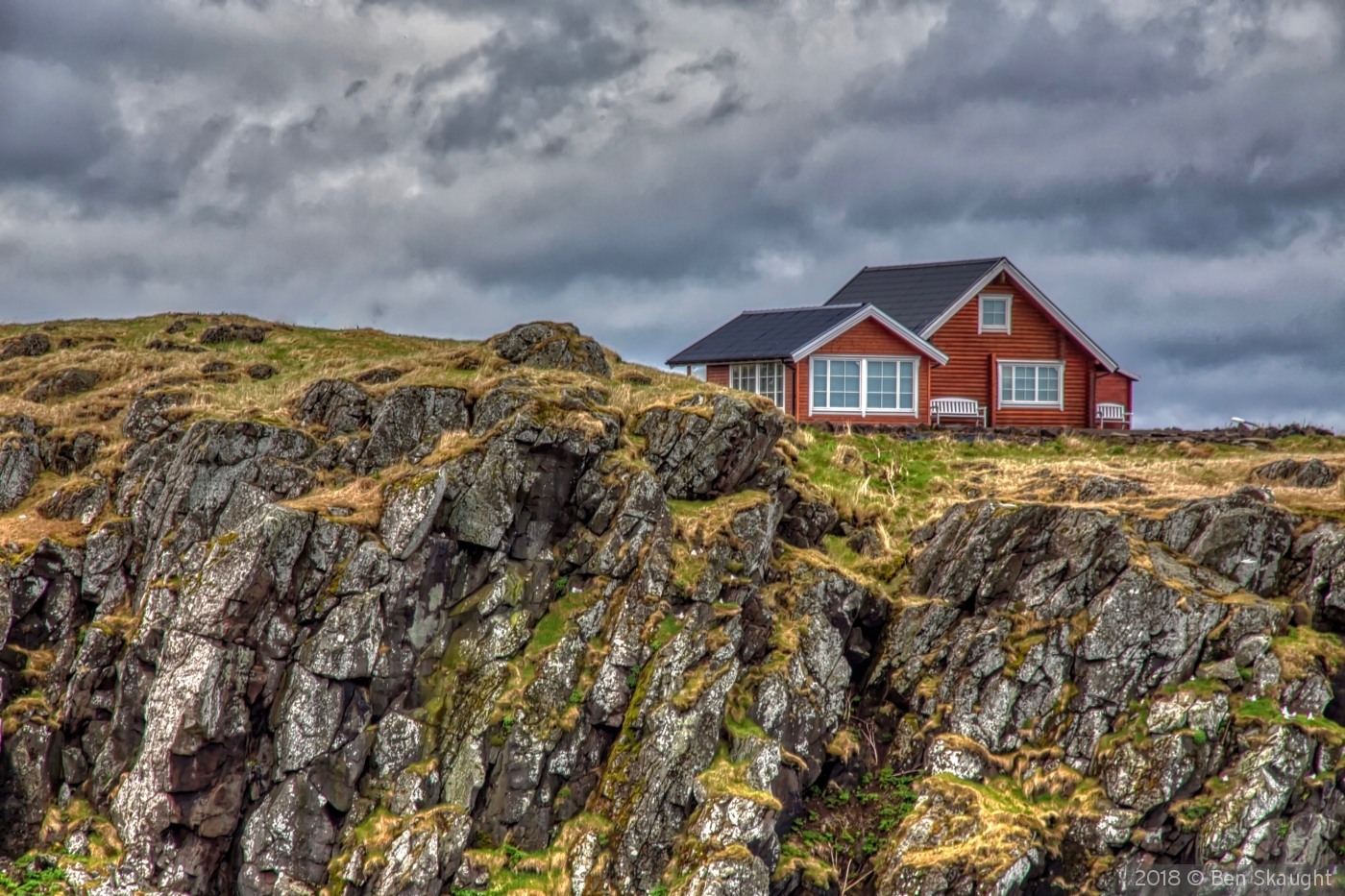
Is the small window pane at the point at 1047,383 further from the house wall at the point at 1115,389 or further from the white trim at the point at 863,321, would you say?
the white trim at the point at 863,321

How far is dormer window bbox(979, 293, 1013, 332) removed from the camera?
53.6 m

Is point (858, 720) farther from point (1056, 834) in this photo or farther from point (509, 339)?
point (509, 339)

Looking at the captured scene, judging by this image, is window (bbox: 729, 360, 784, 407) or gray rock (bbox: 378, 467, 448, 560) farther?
window (bbox: 729, 360, 784, 407)

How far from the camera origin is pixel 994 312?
176ft

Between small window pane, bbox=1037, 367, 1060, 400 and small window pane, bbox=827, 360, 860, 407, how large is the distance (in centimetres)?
1041

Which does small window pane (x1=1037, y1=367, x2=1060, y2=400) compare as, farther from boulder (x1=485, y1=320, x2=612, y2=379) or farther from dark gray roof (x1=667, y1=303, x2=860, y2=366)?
boulder (x1=485, y1=320, x2=612, y2=379)

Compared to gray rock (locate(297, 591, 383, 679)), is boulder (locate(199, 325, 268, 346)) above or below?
above

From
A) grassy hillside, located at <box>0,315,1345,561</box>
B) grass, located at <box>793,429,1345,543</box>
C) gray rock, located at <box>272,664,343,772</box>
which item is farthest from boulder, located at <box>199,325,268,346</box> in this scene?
gray rock, located at <box>272,664,343,772</box>

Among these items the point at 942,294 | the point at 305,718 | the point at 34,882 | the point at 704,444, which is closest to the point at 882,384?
the point at 942,294

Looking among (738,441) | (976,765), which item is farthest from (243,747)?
(976,765)

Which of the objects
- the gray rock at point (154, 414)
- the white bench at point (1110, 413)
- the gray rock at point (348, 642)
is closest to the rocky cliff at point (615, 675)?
the gray rock at point (348, 642)

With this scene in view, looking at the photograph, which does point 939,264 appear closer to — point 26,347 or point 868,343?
point 868,343

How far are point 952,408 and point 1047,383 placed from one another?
5.64 m

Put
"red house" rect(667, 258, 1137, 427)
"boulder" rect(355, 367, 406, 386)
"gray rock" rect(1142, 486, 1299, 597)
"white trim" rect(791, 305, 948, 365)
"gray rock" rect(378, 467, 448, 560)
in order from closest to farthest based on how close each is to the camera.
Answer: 1. "gray rock" rect(378, 467, 448, 560)
2. "gray rock" rect(1142, 486, 1299, 597)
3. "boulder" rect(355, 367, 406, 386)
4. "white trim" rect(791, 305, 948, 365)
5. "red house" rect(667, 258, 1137, 427)
